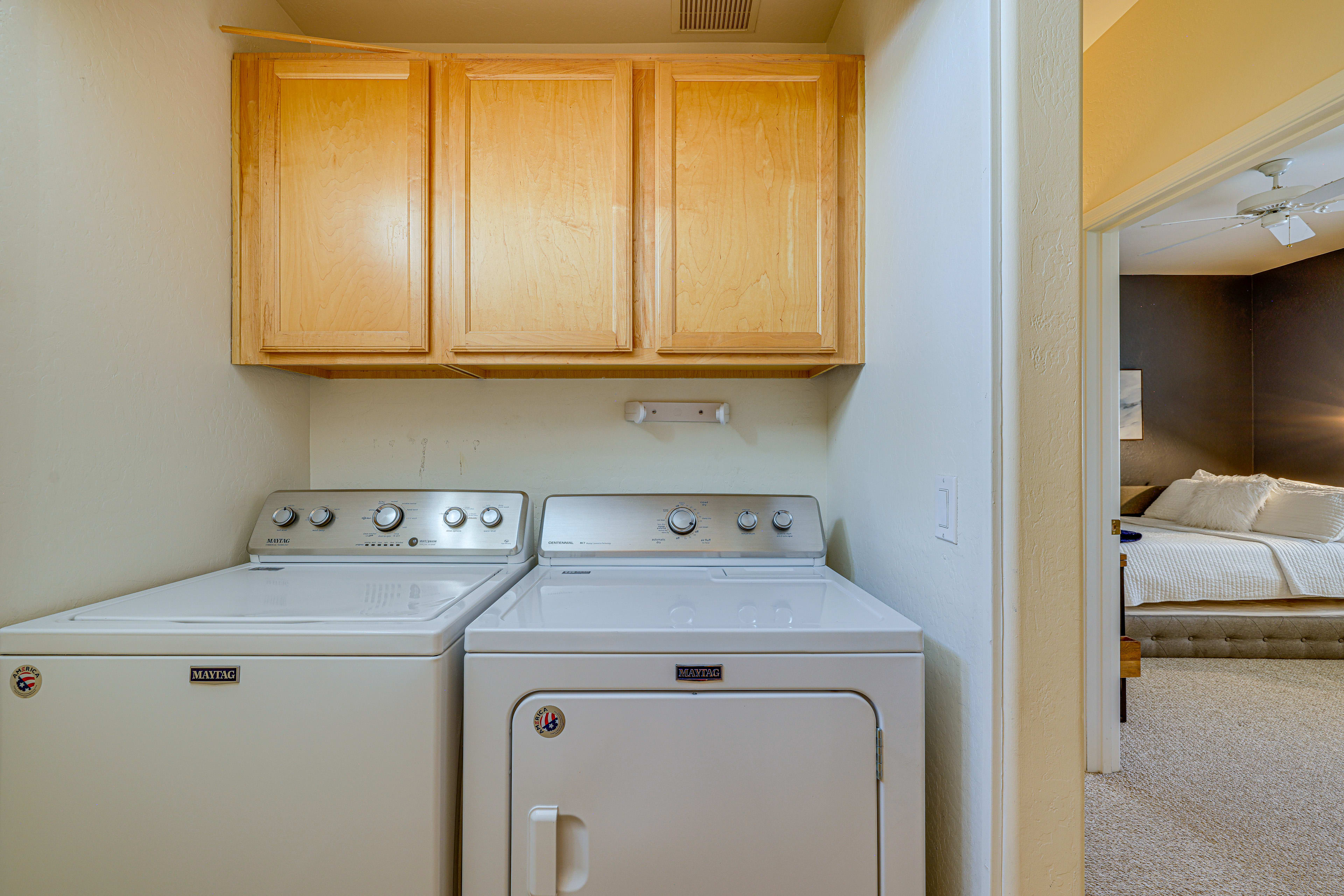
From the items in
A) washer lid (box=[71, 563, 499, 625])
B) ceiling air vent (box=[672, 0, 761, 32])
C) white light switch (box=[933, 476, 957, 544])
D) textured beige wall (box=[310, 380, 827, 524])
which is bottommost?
washer lid (box=[71, 563, 499, 625])

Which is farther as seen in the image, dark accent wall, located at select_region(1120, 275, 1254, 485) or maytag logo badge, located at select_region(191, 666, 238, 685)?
dark accent wall, located at select_region(1120, 275, 1254, 485)

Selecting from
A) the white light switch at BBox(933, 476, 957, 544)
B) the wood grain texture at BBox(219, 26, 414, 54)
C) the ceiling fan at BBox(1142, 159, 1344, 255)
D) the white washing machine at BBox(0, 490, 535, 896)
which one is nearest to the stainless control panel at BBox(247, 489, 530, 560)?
the white washing machine at BBox(0, 490, 535, 896)

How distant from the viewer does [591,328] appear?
5.03 feet

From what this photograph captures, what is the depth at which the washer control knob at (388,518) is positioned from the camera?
62.6 inches

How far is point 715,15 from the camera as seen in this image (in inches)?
67.9

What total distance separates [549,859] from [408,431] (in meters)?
1.30

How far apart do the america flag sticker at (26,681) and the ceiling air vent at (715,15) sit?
6.65 ft

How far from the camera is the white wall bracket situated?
1834 millimetres

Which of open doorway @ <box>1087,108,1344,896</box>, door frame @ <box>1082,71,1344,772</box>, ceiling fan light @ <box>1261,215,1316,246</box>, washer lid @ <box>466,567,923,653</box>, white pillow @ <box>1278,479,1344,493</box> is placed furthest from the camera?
white pillow @ <box>1278,479,1344,493</box>

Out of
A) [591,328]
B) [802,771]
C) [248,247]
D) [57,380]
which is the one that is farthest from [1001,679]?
[248,247]

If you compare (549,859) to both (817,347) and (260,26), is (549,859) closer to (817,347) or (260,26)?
(817,347)

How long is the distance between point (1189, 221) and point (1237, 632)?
247cm

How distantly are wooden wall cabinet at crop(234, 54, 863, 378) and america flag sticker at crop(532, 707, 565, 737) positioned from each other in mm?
869

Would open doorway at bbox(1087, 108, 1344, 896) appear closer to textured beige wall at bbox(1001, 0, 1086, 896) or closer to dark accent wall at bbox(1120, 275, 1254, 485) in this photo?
dark accent wall at bbox(1120, 275, 1254, 485)
